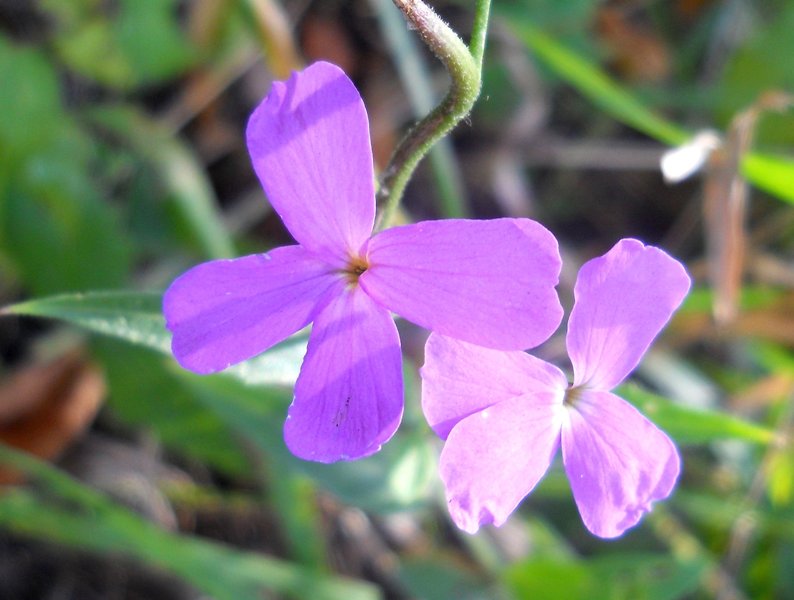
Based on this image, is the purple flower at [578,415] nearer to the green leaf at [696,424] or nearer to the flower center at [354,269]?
the flower center at [354,269]

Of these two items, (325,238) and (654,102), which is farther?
(654,102)

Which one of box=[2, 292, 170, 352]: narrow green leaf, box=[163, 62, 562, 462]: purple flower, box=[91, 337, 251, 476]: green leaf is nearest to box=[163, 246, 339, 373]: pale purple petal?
box=[163, 62, 562, 462]: purple flower

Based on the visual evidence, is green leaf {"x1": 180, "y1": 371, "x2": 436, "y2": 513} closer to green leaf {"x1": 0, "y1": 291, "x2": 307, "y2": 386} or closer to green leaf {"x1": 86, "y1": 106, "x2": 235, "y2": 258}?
green leaf {"x1": 0, "y1": 291, "x2": 307, "y2": 386}

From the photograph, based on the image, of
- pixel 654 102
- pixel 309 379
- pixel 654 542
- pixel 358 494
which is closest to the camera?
pixel 309 379

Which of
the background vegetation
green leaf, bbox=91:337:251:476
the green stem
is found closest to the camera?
the green stem

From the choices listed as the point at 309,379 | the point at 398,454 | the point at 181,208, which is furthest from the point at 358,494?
the point at 181,208

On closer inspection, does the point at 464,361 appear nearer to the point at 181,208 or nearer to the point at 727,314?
the point at 727,314

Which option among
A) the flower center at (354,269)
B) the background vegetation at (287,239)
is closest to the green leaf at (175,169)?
the background vegetation at (287,239)
